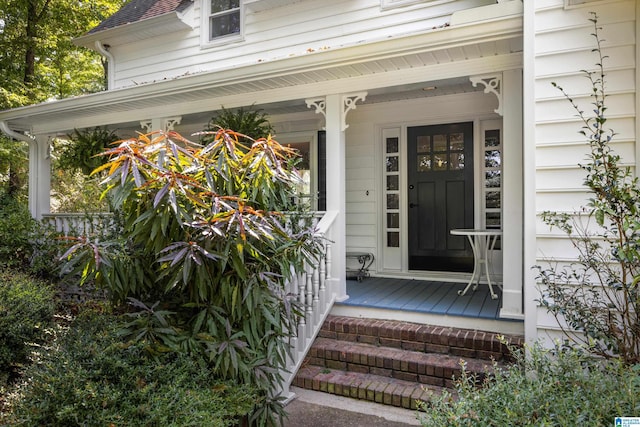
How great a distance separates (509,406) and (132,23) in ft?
25.0

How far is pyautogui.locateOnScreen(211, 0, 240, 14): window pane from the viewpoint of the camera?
6504 mm

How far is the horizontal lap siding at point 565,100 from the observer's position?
287 cm

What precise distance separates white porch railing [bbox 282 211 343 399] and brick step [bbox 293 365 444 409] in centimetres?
18

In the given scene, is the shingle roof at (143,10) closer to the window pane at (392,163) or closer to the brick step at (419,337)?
the window pane at (392,163)

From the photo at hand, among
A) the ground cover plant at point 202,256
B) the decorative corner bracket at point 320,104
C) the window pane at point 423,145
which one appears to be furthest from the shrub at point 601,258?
the window pane at point 423,145

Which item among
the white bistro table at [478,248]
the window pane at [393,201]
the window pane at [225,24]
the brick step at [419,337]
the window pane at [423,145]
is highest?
the window pane at [225,24]

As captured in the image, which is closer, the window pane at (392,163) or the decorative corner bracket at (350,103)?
A: the decorative corner bracket at (350,103)

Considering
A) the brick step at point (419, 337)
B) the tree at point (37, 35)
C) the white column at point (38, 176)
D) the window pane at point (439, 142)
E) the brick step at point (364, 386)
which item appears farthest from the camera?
the tree at point (37, 35)

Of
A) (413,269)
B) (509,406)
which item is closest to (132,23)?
(413,269)

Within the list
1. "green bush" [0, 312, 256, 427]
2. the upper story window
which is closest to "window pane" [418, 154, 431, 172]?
the upper story window

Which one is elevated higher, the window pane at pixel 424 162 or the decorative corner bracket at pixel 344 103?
the decorative corner bracket at pixel 344 103

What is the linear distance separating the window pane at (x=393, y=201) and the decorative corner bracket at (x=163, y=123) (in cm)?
301

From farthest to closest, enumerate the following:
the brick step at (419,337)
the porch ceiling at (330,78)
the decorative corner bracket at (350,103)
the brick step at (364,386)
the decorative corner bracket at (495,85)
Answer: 1. the decorative corner bracket at (350,103)
2. the decorative corner bracket at (495,85)
3. the porch ceiling at (330,78)
4. the brick step at (419,337)
5. the brick step at (364,386)

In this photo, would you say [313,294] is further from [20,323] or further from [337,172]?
[20,323]
